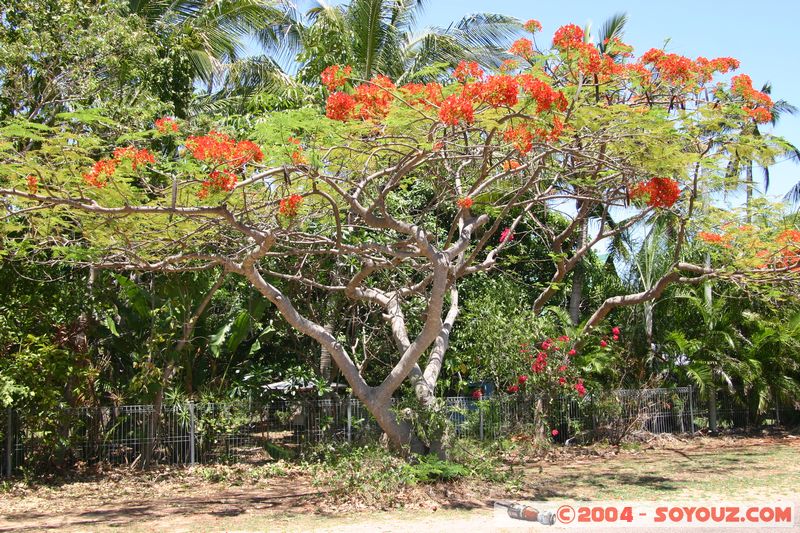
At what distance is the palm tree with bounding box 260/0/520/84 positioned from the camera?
1677 centimetres

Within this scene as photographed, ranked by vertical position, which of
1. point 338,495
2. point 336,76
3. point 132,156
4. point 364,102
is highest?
point 336,76

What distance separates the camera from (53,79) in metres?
12.7

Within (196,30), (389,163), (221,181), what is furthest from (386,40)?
(221,181)

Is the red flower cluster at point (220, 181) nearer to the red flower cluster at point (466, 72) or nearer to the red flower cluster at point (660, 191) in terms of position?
the red flower cluster at point (466, 72)

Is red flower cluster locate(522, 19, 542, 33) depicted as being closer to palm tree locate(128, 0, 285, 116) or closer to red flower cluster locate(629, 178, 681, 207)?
red flower cluster locate(629, 178, 681, 207)

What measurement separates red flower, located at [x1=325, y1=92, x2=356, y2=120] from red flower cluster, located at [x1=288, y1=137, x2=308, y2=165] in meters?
0.57

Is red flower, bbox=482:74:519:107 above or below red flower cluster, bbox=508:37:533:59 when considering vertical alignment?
below

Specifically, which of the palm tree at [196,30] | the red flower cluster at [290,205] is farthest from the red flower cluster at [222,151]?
the palm tree at [196,30]

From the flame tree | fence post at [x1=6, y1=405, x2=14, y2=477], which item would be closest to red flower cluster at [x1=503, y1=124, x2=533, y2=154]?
the flame tree

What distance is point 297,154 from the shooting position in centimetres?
890

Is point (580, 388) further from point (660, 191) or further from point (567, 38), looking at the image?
point (567, 38)

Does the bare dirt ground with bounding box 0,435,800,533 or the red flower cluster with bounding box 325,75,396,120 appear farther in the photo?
the red flower cluster with bounding box 325,75,396,120

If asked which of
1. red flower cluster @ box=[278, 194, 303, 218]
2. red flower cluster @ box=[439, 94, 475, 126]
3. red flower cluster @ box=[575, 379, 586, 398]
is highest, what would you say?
red flower cluster @ box=[439, 94, 475, 126]

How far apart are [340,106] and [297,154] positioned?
85 cm
